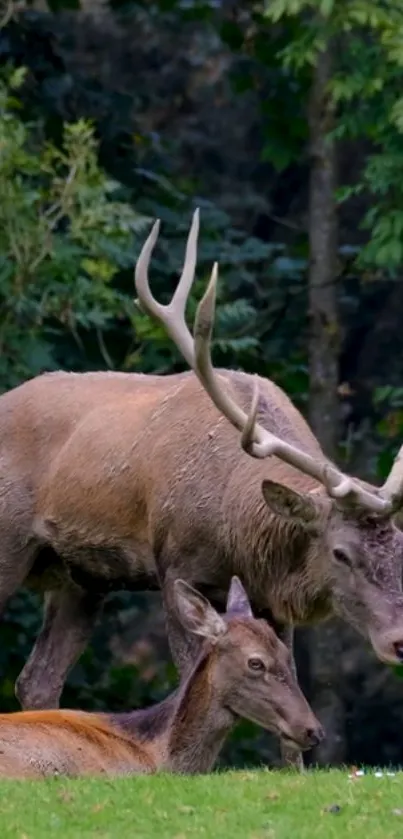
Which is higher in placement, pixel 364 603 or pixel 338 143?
pixel 338 143

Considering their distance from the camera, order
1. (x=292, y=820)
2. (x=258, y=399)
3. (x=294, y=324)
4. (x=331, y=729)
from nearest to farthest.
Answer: (x=292, y=820), (x=258, y=399), (x=331, y=729), (x=294, y=324)

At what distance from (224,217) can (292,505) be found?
5993mm

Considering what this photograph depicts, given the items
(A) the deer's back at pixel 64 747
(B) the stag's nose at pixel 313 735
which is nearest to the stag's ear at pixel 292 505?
(B) the stag's nose at pixel 313 735

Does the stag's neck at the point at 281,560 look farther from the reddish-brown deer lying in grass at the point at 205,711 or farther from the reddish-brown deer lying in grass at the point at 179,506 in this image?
the reddish-brown deer lying in grass at the point at 205,711

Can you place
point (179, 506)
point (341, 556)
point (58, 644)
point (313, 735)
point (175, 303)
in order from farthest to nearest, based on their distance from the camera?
point (58, 644) < point (175, 303) < point (179, 506) < point (341, 556) < point (313, 735)

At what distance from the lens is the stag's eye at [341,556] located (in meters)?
9.95

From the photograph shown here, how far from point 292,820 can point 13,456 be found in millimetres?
3891

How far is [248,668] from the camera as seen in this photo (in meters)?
9.73

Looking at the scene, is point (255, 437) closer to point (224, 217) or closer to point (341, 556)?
point (341, 556)

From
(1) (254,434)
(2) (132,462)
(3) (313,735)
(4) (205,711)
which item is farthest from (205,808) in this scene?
(2) (132,462)

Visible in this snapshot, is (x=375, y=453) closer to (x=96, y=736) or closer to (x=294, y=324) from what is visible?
(x=294, y=324)

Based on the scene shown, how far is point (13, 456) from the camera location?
11328mm

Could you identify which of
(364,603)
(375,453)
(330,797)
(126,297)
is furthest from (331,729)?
(330,797)

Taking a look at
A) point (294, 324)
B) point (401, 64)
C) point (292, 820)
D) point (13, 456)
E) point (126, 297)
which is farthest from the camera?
point (294, 324)
